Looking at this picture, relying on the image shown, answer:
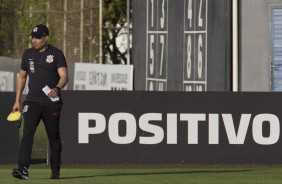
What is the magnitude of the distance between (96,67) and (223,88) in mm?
6088

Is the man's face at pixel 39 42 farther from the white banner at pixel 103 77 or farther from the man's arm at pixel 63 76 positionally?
the white banner at pixel 103 77

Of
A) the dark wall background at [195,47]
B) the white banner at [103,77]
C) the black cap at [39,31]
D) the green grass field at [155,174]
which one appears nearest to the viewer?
the black cap at [39,31]

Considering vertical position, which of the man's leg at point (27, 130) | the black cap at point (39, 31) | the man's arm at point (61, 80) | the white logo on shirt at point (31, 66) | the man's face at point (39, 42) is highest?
the black cap at point (39, 31)

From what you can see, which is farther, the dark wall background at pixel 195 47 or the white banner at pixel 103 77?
the white banner at pixel 103 77

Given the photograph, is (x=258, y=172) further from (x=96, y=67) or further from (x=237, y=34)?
(x=96, y=67)

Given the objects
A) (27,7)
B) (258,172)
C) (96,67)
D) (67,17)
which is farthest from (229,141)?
(27,7)

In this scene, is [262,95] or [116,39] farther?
[116,39]

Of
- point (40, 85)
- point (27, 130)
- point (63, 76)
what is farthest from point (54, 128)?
point (63, 76)

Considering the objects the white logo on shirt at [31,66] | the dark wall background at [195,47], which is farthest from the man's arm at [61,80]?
the dark wall background at [195,47]

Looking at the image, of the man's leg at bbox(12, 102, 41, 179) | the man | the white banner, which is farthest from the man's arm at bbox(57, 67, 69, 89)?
the white banner

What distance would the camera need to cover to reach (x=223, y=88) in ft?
102

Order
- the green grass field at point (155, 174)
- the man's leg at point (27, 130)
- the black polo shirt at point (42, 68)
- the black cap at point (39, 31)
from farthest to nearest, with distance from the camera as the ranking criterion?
the green grass field at point (155, 174) < the man's leg at point (27, 130) < the black polo shirt at point (42, 68) < the black cap at point (39, 31)

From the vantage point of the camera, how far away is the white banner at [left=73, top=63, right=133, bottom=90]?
35500 mm

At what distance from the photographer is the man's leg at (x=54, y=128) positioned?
1775cm
